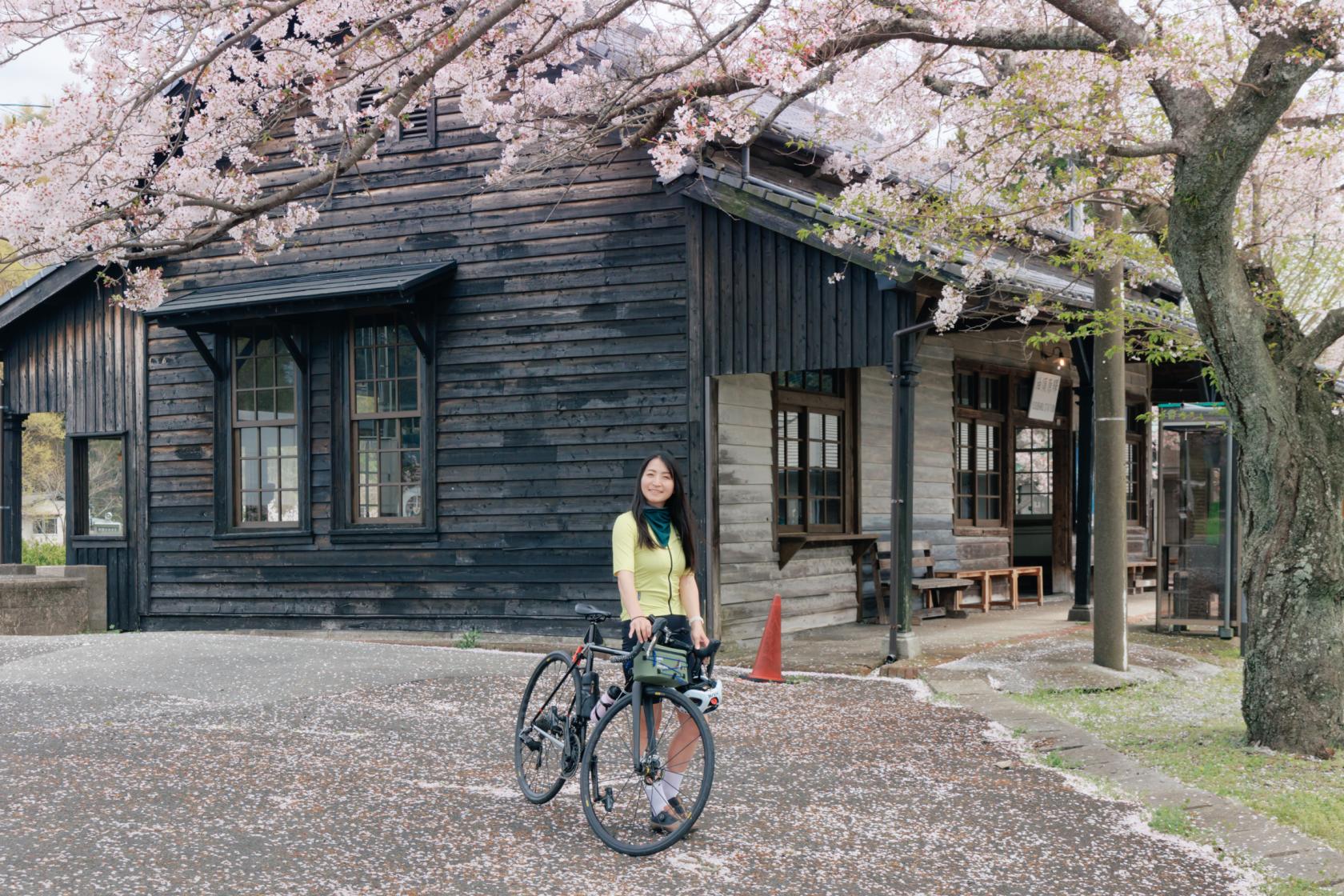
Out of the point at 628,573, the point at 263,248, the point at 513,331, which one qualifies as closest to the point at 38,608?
A: the point at 263,248

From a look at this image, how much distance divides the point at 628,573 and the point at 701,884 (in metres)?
1.37

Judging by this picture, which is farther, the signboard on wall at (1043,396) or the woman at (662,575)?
the signboard on wall at (1043,396)

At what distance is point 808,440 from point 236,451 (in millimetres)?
6263

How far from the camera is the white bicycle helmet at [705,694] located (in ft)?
18.7

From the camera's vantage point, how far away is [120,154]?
10.0m

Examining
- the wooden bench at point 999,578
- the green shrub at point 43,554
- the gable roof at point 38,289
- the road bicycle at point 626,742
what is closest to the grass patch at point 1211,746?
the road bicycle at point 626,742

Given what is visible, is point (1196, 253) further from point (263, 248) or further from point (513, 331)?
point (263, 248)

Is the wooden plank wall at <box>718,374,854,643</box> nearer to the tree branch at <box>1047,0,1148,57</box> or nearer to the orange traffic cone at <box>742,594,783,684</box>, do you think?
the orange traffic cone at <box>742,594,783,684</box>

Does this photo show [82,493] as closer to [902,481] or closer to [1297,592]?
[902,481]

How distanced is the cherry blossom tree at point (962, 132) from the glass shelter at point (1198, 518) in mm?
1849

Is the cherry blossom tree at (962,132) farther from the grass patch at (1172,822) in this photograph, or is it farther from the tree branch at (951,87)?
the grass patch at (1172,822)

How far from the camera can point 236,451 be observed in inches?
587

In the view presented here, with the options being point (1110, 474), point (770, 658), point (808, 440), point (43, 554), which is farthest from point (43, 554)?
point (1110, 474)

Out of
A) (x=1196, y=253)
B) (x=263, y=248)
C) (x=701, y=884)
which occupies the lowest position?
(x=701, y=884)
